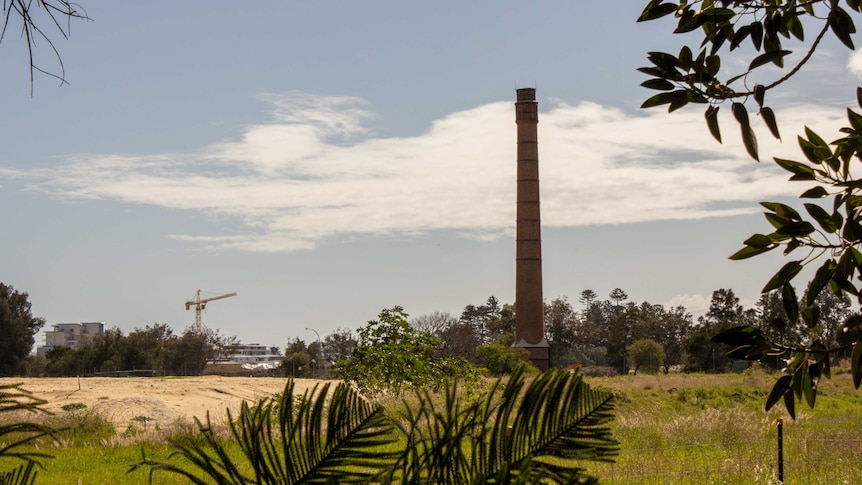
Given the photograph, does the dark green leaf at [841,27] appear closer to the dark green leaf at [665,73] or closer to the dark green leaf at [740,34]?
the dark green leaf at [740,34]

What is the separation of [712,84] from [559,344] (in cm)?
6627

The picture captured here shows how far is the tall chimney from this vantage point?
4853 cm

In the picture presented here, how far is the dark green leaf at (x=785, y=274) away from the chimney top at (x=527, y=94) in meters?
48.9

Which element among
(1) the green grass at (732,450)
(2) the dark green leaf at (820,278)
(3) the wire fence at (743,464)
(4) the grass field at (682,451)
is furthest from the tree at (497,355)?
(2) the dark green leaf at (820,278)

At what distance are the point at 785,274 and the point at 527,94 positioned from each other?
162ft

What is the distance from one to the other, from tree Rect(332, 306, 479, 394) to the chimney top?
34536 millimetres

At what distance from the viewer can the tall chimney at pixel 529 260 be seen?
48.5 metres

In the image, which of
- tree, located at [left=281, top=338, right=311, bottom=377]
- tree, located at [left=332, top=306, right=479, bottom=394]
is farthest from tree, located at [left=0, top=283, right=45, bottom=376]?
tree, located at [left=332, top=306, right=479, bottom=394]

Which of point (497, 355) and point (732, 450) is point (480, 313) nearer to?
point (497, 355)

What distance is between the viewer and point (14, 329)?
181 ft

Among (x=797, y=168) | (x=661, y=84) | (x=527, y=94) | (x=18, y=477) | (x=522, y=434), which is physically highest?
(x=527, y=94)

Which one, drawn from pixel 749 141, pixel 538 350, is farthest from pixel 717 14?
pixel 538 350

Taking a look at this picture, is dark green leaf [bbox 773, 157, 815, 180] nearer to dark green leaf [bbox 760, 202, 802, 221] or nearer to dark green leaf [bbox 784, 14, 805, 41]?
dark green leaf [bbox 760, 202, 802, 221]

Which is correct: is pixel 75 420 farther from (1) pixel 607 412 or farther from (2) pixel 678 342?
(2) pixel 678 342
